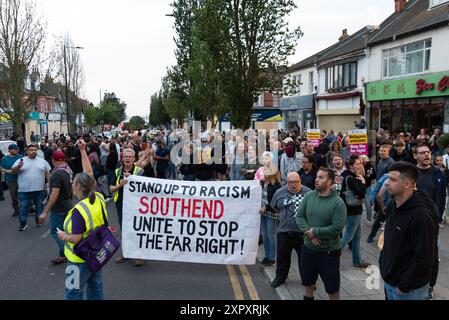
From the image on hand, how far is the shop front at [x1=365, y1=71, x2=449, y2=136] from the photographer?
19000 millimetres

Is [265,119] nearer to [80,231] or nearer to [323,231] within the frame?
[323,231]

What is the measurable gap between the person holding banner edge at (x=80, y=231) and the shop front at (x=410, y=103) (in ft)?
60.1

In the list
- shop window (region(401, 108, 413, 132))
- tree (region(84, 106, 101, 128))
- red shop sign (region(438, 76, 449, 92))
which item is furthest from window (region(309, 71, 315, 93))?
tree (region(84, 106, 101, 128))

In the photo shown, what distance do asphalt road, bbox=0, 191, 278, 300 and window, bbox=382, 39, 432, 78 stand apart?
59.4ft

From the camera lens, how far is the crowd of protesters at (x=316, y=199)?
3303 millimetres

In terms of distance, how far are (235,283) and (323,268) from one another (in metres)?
1.70

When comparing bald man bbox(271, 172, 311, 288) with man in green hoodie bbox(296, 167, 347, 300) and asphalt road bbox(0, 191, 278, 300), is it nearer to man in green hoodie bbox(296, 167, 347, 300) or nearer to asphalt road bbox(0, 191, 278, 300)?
asphalt road bbox(0, 191, 278, 300)

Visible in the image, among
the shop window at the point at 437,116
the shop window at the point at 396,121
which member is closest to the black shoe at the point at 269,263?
the shop window at the point at 437,116

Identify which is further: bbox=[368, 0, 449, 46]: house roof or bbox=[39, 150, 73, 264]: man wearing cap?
bbox=[368, 0, 449, 46]: house roof

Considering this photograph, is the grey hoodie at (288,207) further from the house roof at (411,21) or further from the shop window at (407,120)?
the shop window at (407,120)

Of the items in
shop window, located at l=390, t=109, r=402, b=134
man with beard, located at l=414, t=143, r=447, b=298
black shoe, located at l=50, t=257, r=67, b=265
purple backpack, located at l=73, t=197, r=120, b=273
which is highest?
shop window, located at l=390, t=109, r=402, b=134

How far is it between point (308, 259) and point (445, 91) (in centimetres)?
1726

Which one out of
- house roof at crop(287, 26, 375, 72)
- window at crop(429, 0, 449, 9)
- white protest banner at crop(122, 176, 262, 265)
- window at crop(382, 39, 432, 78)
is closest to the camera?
white protest banner at crop(122, 176, 262, 265)

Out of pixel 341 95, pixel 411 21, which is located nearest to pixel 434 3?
pixel 411 21
